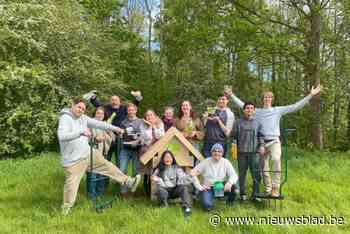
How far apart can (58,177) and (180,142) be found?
3.41 meters

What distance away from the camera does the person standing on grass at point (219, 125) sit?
6684 mm

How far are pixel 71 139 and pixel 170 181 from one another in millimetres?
1769

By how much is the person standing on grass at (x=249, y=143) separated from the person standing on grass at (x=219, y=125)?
0.14m

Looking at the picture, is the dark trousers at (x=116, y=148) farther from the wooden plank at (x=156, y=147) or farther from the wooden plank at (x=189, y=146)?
the wooden plank at (x=189, y=146)

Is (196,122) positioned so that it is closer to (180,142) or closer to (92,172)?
(180,142)

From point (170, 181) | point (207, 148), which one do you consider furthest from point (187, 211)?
point (207, 148)

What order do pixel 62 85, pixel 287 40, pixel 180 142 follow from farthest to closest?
pixel 62 85, pixel 287 40, pixel 180 142

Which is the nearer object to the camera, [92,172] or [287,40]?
[92,172]

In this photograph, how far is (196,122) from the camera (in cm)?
696

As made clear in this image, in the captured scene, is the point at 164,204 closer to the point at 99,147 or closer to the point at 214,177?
the point at 214,177

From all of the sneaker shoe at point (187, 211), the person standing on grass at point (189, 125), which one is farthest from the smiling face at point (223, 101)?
the sneaker shoe at point (187, 211)

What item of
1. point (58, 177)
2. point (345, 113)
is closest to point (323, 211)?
point (58, 177)

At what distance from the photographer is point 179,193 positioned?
20.9 ft

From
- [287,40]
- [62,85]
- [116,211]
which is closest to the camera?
[116,211]
